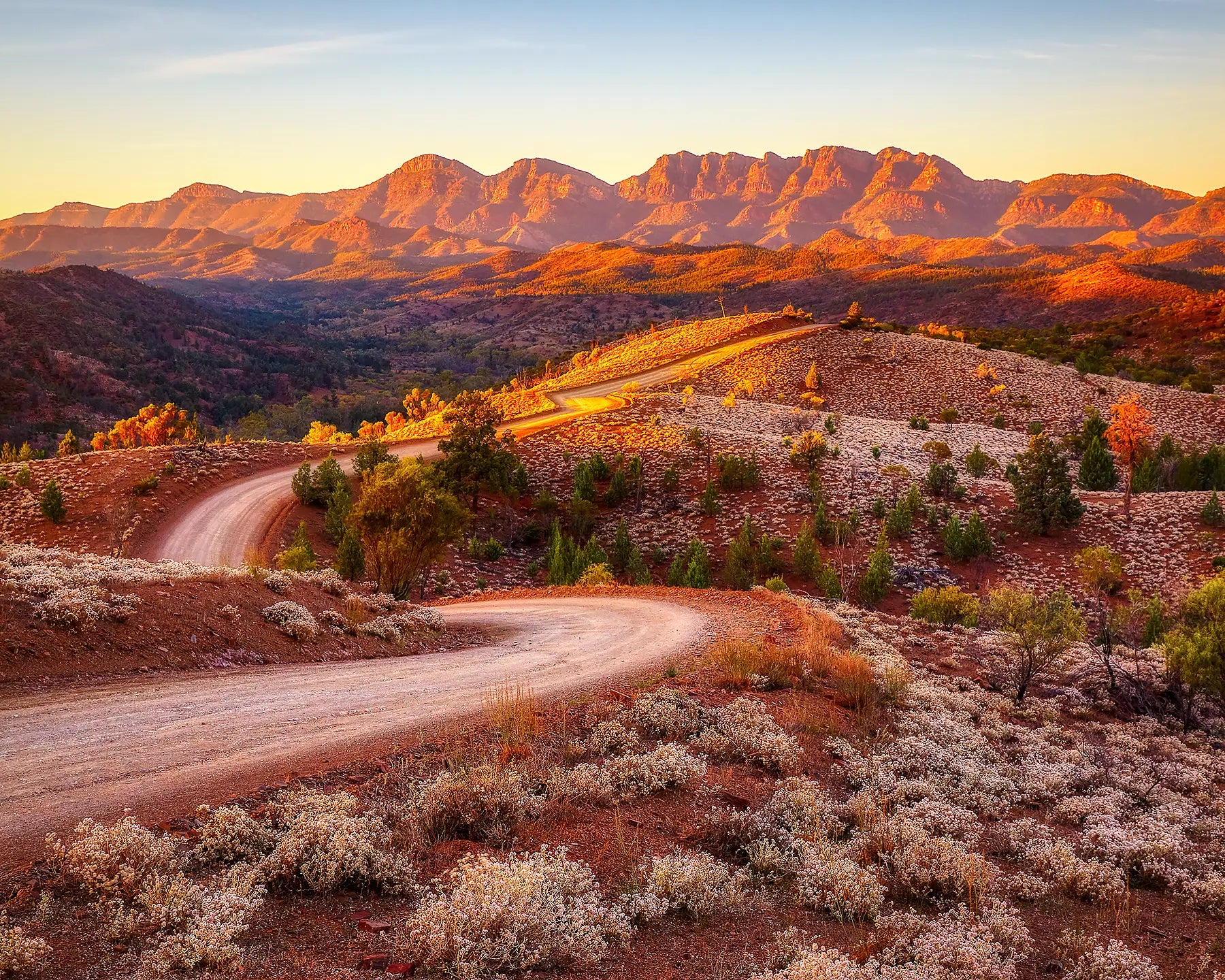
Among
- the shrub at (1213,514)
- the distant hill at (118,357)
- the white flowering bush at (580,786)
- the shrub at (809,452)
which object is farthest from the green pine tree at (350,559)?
the distant hill at (118,357)

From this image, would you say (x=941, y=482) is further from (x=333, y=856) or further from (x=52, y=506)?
(x=52, y=506)

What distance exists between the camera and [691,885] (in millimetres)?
5637

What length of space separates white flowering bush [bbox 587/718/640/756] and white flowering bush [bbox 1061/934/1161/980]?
14.4 feet

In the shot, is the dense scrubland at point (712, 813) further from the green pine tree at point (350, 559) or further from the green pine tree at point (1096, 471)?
the green pine tree at point (1096, 471)

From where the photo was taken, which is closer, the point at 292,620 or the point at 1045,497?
the point at 292,620

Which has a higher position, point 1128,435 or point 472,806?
point 1128,435

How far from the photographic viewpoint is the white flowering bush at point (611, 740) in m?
8.34

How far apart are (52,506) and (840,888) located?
115 ft

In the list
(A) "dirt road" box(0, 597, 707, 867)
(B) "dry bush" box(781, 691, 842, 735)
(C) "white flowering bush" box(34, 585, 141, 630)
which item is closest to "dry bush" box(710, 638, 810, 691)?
(B) "dry bush" box(781, 691, 842, 735)

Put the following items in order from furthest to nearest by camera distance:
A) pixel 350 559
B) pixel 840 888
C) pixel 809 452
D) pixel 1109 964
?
pixel 809 452 < pixel 350 559 < pixel 840 888 < pixel 1109 964

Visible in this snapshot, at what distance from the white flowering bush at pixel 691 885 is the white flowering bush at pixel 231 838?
2.92 metres

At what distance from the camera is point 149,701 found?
8.69m

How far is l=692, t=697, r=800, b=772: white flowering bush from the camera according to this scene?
8500mm

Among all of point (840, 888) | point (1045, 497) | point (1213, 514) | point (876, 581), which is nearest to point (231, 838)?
point (840, 888)
